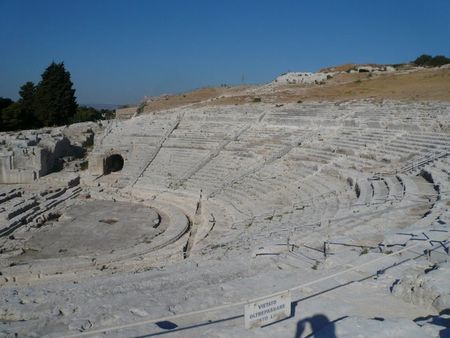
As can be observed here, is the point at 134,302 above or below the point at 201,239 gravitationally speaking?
above

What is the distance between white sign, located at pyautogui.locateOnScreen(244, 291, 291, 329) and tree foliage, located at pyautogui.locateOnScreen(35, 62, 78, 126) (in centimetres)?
3966

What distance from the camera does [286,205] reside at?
45.8 feet

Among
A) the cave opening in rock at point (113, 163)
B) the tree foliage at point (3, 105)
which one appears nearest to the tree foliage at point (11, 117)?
the tree foliage at point (3, 105)

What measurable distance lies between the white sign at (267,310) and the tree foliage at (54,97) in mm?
39663

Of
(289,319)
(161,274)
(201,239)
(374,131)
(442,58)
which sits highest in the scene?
(442,58)

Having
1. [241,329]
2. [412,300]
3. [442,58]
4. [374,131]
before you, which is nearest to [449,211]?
[412,300]

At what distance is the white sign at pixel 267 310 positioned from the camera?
3.82 m

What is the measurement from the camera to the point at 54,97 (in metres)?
39.6

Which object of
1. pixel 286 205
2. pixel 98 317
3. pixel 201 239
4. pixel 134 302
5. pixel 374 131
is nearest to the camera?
pixel 98 317

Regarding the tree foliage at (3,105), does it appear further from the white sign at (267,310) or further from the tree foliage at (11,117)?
the white sign at (267,310)

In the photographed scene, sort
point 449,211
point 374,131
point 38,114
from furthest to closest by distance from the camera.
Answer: point 38,114, point 374,131, point 449,211

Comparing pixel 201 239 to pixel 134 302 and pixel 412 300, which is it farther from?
pixel 412 300

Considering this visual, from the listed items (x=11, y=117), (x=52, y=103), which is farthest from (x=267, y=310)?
(x=52, y=103)

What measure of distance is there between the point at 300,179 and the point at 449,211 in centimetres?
799
